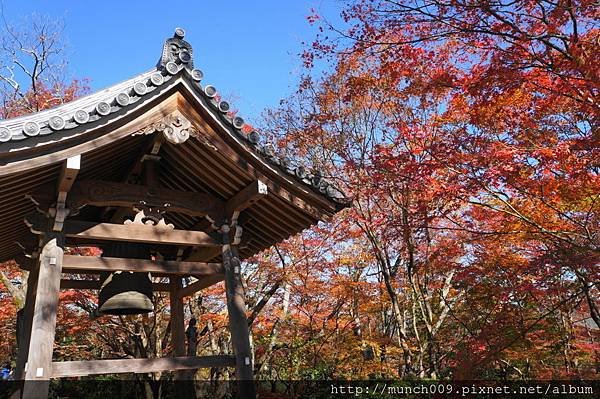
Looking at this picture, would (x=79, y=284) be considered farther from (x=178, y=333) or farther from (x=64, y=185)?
(x=64, y=185)

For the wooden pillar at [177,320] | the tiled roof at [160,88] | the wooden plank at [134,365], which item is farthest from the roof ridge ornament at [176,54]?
the wooden pillar at [177,320]

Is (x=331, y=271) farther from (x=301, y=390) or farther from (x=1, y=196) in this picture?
(x=1, y=196)

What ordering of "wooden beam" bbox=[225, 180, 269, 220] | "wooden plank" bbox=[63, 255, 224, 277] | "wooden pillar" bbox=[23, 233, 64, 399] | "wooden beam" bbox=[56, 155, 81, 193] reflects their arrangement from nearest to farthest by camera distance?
"wooden pillar" bbox=[23, 233, 64, 399] < "wooden beam" bbox=[56, 155, 81, 193] < "wooden plank" bbox=[63, 255, 224, 277] < "wooden beam" bbox=[225, 180, 269, 220]

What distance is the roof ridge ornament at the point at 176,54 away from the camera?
4.28 m

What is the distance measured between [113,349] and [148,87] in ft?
37.8

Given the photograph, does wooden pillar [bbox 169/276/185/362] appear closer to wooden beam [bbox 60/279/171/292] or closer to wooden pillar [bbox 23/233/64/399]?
wooden beam [bbox 60/279/171/292]

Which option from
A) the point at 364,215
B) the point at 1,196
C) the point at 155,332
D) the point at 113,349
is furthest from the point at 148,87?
the point at 113,349

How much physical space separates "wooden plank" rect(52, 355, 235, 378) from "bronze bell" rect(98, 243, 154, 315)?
2.05 ft

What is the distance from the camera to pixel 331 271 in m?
13.7

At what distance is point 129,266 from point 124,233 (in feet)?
1.10

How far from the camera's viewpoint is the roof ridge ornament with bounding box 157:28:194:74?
169 inches

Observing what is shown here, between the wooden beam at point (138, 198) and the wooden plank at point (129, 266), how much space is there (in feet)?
1.72

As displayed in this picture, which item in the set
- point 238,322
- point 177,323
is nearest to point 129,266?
point 238,322

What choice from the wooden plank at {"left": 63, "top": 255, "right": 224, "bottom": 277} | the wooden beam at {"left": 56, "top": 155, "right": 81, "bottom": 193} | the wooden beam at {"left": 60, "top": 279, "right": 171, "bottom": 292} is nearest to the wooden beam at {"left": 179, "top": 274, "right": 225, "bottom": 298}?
the wooden plank at {"left": 63, "top": 255, "right": 224, "bottom": 277}
